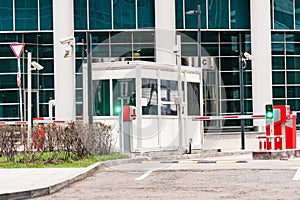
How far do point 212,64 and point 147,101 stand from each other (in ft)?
66.8

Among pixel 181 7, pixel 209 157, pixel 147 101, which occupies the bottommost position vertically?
pixel 209 157

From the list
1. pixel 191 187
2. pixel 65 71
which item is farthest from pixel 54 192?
pixel 65 71

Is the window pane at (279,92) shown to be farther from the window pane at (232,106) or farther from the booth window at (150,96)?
the booth window at (150,96)

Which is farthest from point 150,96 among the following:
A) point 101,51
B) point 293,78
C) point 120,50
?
point 293,78

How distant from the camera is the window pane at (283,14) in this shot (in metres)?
41.4

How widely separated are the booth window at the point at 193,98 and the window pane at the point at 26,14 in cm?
1735

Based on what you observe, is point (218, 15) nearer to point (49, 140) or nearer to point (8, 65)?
point (8, 65)

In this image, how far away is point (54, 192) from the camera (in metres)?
12.3

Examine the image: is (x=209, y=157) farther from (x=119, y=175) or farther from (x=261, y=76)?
(x=261, y=76)

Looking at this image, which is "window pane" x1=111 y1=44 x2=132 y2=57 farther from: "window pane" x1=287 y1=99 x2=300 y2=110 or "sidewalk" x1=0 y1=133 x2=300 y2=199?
"sidewalk" x1=0 y1=133 x2=300 y2=199

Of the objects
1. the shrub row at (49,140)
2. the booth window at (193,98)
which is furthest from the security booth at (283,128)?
the shrub row at (49,140)

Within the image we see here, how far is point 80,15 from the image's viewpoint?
40.3 metres

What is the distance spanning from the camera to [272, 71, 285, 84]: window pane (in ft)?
138

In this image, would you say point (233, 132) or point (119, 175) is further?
point (233, 132)
